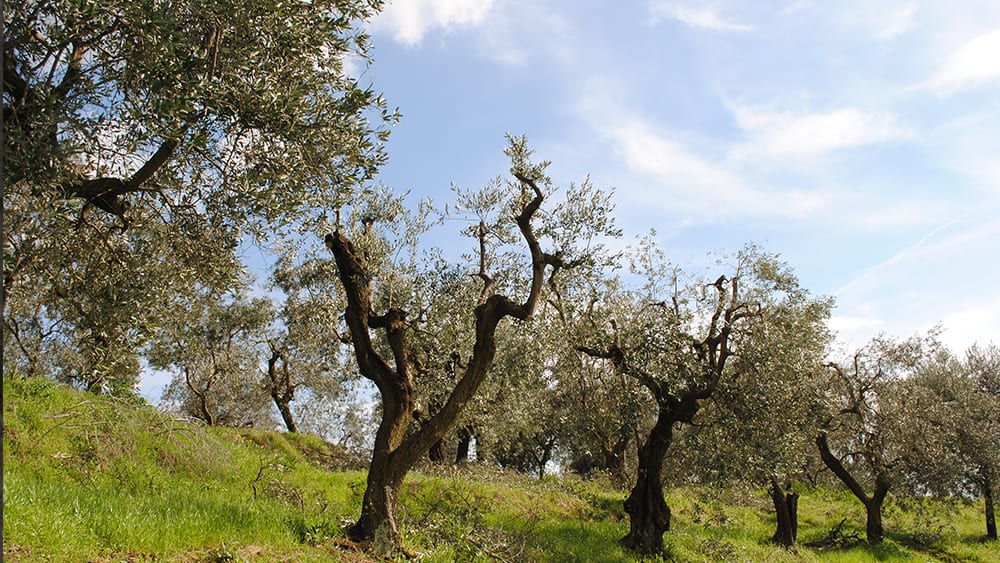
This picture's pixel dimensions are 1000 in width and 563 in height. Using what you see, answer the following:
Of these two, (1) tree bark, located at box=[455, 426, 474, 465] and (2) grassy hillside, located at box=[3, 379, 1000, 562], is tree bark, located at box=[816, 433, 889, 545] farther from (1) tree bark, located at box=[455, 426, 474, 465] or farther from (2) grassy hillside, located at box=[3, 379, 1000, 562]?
(1) tree bark, located at box=[455, 426, 474, 465]

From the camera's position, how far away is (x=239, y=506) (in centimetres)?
1274

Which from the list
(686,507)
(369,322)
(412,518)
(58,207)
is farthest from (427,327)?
(686,507)

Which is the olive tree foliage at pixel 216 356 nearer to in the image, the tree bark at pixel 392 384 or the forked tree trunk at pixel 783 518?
the tree bark at pixel 392 384

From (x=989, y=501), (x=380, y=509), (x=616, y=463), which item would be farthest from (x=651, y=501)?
(x=989, y=501)

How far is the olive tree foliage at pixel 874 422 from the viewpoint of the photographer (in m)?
28.9

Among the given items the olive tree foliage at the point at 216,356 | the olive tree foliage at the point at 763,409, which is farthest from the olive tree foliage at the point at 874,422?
the olive tree foliage at the point at 216,356

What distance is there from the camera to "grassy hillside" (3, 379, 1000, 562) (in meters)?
9.56

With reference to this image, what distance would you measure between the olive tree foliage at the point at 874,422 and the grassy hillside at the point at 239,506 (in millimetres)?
2766

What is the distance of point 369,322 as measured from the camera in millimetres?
15812

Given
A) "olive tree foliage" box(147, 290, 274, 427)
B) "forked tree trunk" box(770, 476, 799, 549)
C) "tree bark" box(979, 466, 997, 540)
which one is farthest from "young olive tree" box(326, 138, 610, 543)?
"tree bark" box(979, 466, 997, 540)

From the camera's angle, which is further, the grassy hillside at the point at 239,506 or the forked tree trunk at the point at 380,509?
the forked tree trunk at the point at 380,509

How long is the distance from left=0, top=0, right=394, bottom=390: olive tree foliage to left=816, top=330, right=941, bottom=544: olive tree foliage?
26.3 m

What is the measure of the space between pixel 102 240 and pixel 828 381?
1105 inches

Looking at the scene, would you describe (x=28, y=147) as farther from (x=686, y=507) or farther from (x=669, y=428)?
(x=686, y=507)
